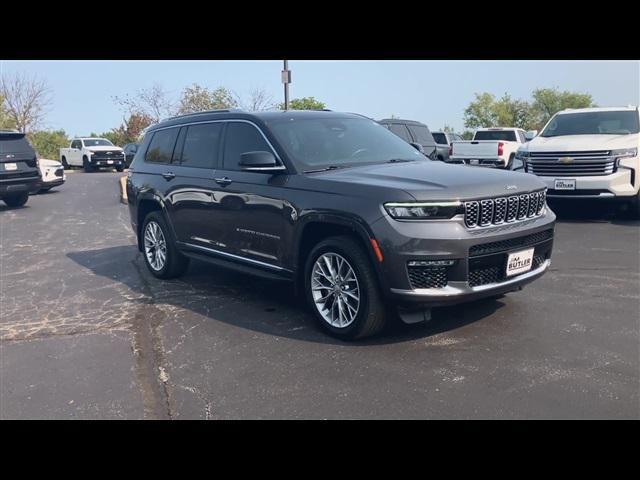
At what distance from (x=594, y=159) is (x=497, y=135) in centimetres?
1165

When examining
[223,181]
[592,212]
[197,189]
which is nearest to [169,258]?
[197,189]

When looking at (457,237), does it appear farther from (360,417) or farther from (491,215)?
(360,417)

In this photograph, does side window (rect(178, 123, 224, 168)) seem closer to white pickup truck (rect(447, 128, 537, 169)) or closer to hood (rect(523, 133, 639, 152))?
hood (rect(523, 133, 639, 152))

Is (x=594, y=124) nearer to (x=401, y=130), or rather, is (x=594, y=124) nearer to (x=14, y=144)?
(x=401, y=130)

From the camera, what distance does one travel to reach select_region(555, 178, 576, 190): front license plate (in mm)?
9555

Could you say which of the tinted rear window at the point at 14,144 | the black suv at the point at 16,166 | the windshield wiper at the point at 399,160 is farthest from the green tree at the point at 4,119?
the windshield wiper at the point at 399,160

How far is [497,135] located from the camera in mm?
20703

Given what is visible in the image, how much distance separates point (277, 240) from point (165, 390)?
170cm

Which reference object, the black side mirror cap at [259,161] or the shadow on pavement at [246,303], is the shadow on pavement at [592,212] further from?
the black side mirror cap at [259,161]

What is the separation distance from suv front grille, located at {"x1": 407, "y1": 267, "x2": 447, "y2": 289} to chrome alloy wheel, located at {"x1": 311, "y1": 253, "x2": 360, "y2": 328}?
474 mm

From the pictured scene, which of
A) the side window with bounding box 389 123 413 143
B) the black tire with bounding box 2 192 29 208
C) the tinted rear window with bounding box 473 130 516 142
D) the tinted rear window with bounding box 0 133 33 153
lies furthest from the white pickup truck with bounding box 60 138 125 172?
the side window with bounding box 389 123 413 143

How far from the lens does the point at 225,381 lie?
3.96m
